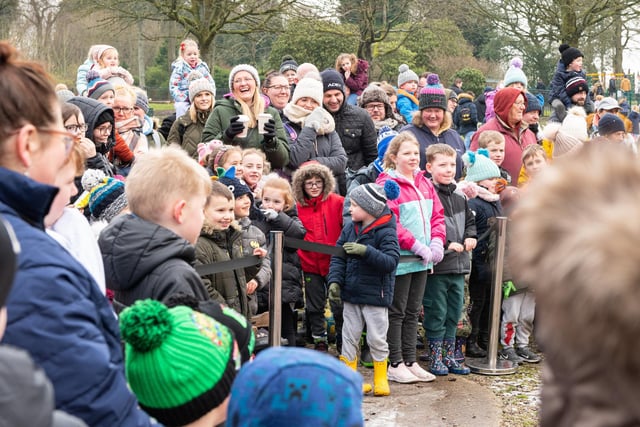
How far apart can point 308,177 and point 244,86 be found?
1.36m

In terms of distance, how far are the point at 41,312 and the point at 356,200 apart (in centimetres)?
432

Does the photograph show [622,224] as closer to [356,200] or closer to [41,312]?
[41,312]

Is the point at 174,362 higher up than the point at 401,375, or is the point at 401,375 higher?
the point at 174,362

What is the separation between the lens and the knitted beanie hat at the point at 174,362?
2.55 m

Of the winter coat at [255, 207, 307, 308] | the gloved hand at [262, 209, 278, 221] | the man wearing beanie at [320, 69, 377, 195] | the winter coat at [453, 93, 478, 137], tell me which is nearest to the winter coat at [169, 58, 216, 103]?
the man wearing beanie at [320, 69, 377, 195]

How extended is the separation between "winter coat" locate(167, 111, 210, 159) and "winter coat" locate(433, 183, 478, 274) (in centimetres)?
247

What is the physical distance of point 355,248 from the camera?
20.9ft

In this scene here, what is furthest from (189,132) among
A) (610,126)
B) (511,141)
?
(610,126)

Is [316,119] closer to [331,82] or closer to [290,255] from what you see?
[331,82]

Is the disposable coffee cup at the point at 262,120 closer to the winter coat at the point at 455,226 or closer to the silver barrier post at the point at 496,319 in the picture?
the winter coat at the point at 455,226

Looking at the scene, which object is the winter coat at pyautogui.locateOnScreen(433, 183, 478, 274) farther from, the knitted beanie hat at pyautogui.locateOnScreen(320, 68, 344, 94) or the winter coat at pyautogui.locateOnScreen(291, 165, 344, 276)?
the knitted beanie hat at pyautogui.locateOnScreen(320, 68, 344, 94)

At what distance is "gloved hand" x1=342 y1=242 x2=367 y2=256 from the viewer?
20.8 feet

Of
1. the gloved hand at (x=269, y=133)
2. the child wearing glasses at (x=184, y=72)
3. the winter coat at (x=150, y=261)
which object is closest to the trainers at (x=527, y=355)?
the gloved hand at (x=269, y=133)

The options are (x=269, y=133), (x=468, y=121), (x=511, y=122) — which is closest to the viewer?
(x=269, y=133)
